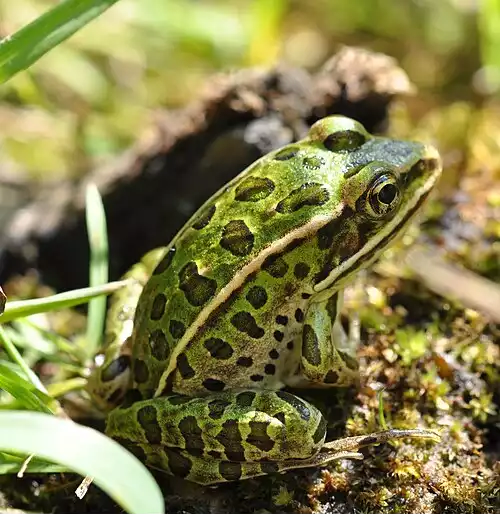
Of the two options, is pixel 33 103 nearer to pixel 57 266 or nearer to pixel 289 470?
pixel 57 266

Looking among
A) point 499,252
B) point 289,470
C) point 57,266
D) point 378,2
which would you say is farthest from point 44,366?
point 378,2

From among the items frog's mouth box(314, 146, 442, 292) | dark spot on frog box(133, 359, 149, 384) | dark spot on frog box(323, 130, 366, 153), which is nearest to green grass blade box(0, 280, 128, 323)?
dark spot on frog box(133, 359, 149, 384)

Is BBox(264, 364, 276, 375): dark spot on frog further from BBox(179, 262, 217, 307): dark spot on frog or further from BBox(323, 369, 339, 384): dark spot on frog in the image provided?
BBox(179, 262, 217, 307): dark spot on frog

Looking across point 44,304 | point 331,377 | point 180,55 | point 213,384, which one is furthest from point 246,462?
point 180,55

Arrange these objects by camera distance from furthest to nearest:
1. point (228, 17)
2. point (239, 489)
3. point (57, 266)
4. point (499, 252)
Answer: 1. point (228, 17)
2. point (57, 266)
3. point (499, 252)
4. point (239, 489)

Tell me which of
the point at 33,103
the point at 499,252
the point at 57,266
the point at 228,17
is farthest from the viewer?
the point at 228,17

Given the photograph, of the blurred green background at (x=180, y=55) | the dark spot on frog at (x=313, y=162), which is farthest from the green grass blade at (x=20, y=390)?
the blurred green background at (x=180, y=55)
